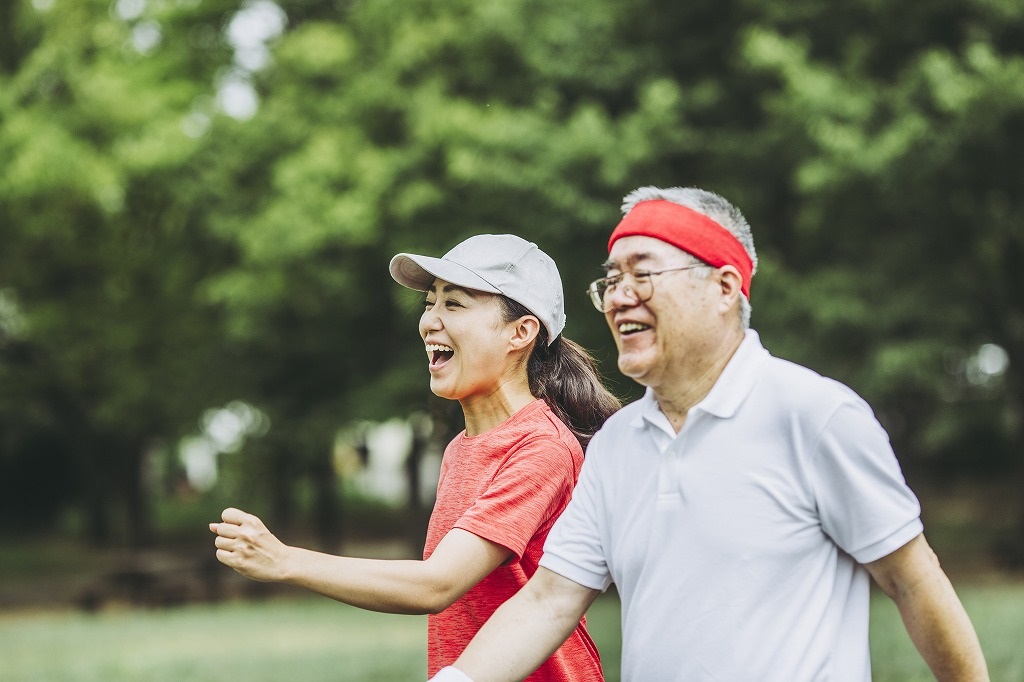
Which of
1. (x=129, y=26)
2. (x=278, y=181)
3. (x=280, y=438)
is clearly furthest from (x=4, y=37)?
(x=280, y=438)

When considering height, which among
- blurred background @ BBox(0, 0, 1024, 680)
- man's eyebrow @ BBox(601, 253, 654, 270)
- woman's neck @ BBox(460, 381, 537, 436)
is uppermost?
blurred background @ BBox(0, 0, 1024, 680)

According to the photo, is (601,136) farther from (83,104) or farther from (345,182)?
(83,104)

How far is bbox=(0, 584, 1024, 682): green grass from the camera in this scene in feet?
32.9

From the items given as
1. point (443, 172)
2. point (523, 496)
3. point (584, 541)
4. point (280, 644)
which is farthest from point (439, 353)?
point (443, 172)

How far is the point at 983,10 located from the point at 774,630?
12694 millimetres

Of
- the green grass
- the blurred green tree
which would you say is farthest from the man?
the blurred green tree

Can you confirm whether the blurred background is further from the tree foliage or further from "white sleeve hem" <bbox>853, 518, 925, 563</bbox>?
"white sleeve hem" <bbox>853, 518, 925, 563</bbox>

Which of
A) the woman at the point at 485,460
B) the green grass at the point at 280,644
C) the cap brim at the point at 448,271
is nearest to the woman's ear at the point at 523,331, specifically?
the woman at the point at 485,460

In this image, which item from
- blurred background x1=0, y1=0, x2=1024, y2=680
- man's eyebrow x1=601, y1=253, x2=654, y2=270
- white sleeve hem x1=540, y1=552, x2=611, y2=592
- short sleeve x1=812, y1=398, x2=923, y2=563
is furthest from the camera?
blurred background x1=0, y1=0, x2=1024, y2=680

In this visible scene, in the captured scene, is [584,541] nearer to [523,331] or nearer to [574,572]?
[574,572]

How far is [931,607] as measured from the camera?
219cm

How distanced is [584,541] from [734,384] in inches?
18.0

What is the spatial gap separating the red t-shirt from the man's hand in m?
0.40

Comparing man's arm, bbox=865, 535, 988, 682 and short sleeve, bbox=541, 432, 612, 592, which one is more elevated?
short sleeve, bbox=541, 432, 612, 592
